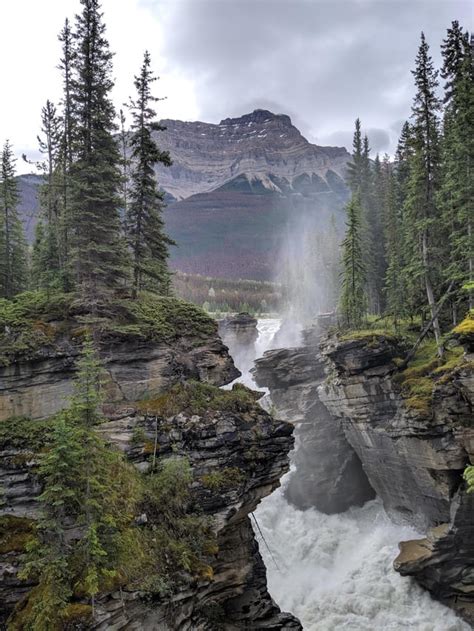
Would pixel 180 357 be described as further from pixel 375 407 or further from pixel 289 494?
pixel 289 494

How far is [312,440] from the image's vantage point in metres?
38.3

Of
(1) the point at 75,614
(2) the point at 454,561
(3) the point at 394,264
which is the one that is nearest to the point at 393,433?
(2) the point at 454,561

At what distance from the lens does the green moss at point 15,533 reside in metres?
13.5

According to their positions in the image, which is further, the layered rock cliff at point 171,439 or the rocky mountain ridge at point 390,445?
the rocky mountain ridge at point 390,445

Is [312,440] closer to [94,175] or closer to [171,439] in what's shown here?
[171,439]

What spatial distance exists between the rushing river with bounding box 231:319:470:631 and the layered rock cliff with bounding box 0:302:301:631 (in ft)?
24.1

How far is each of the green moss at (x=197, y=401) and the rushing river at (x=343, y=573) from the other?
13881 mm

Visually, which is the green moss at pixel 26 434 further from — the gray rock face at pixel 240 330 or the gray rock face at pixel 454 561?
the gray rock face at pixel 240 330

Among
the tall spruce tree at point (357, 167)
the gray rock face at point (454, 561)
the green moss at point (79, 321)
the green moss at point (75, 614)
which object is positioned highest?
the tall spruce tree at point (357, 167)

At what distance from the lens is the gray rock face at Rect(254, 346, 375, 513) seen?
3500 cm

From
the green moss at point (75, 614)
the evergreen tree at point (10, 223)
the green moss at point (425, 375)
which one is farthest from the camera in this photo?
the evergreen tree at point (10, 223)

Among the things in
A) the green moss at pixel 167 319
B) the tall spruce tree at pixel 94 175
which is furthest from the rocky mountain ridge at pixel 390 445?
the tall spruce tree at pixel 94 175

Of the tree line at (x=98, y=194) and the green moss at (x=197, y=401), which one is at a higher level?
the tree line at (x=98, y=194)

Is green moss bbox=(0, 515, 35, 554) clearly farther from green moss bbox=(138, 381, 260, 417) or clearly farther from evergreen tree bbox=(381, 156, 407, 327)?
evergreen tree bbox=(381, 156, 407, 327)
